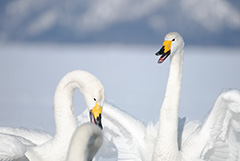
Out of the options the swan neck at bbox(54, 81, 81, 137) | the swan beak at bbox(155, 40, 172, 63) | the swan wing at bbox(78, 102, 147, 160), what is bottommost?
the swan neck at bbox(54, 81, 81, 137)

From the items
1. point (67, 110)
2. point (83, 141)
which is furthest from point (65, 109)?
point (83, 141)

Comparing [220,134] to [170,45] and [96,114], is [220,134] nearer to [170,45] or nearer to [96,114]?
[170,45]

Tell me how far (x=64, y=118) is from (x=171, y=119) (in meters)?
0.78

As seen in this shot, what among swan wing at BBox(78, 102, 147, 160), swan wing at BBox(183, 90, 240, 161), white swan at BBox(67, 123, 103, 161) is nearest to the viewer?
white swan at BBox(67, 123, 103, 161)

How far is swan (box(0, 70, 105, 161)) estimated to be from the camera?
129 inches

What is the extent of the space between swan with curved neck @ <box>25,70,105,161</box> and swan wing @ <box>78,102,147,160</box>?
90 cm

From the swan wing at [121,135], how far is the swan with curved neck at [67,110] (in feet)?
2.95

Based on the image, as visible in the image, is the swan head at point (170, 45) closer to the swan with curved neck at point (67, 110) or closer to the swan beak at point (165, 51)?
the swan beak at point (165, 51)

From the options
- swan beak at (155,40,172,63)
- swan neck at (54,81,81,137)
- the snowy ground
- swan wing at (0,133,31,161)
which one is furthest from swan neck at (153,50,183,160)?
the snowy ground

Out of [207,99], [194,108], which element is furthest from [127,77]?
[194,108]

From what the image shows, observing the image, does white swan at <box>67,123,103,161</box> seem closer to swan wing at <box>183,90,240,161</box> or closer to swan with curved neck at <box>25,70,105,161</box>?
swan with curved neck at <box>25,70,105,161</box>

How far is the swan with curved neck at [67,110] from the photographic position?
3318 millimetres

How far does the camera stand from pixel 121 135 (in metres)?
4.67

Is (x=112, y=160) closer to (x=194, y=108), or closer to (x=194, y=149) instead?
(x=194, y=149)
